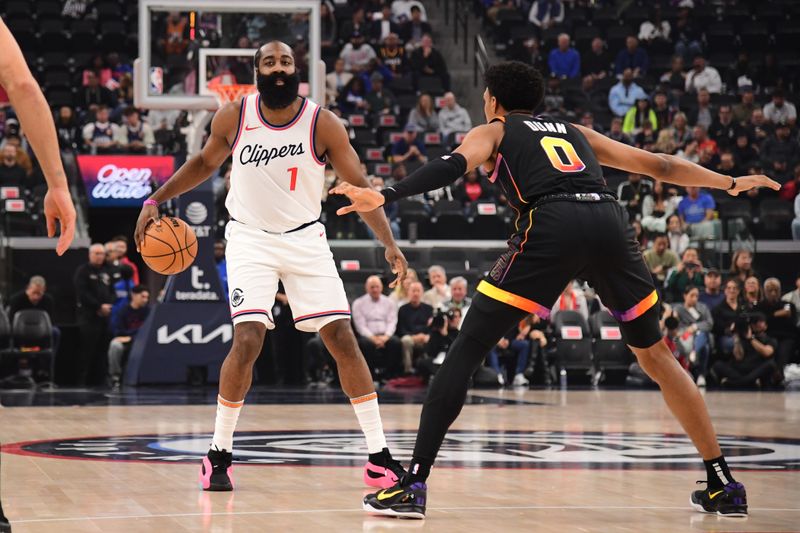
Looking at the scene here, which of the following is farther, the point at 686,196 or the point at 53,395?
the point at 686,196

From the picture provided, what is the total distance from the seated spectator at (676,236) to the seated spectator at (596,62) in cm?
678

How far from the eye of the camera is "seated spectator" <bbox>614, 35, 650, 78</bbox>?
23.7 metres

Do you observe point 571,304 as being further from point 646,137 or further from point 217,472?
point 217,472

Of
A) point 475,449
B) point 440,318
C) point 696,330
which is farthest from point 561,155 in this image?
point 696,330

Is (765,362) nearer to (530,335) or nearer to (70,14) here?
(530,335)

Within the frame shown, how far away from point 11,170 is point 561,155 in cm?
1389

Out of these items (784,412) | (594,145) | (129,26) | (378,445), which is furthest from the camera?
(129,26)

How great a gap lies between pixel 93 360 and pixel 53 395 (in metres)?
2.23

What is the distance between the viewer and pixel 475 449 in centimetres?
769

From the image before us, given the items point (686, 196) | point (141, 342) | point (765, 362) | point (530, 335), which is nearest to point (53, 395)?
point (141, 342)

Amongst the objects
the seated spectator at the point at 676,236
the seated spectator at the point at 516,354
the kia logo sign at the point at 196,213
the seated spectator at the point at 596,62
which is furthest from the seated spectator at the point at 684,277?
the seated spectator at the point at 596,62

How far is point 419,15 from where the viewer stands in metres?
24.0

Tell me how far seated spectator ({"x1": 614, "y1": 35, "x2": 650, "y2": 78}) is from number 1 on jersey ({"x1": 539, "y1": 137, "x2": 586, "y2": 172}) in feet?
62.5

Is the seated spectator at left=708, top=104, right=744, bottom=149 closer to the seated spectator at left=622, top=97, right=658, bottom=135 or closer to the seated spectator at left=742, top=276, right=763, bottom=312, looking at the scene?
the seated spectator at left=622, top=97, right=658, bottom=135
